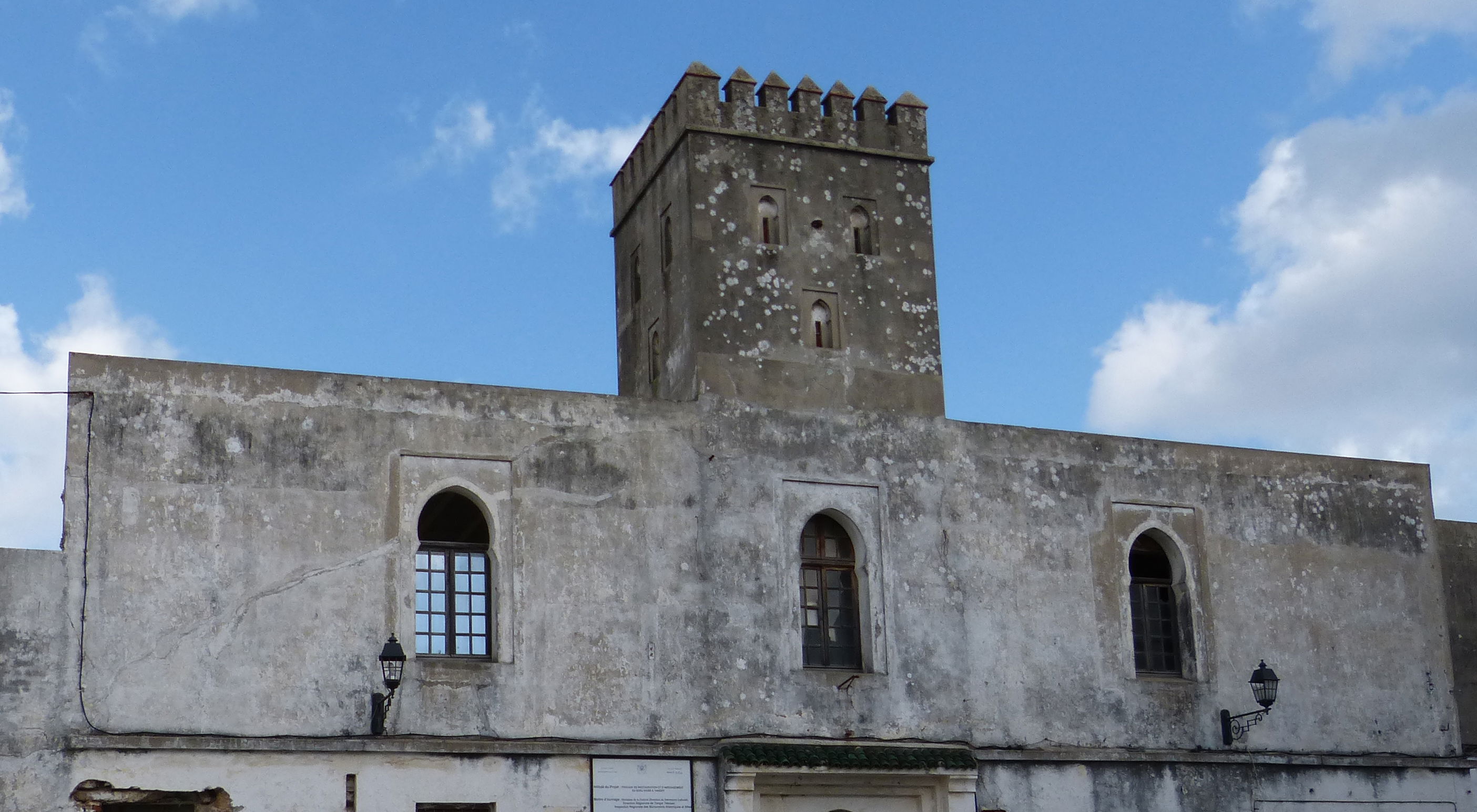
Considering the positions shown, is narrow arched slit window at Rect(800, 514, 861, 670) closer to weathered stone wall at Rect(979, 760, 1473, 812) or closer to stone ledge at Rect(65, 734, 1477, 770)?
stone ledge at Rect(65, 734, 1477, 770)

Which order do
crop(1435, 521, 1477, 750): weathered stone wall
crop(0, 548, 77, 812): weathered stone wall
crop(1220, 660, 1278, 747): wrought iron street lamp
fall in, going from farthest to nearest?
crop(1435, 521, 1477, 750): weathered stone wall < crop(1220, 660, 1278, 747): wrought iron street lamp < crop(0, 548, 77, 812): weathered stone wall

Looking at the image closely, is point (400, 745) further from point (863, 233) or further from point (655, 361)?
point (863, 233)

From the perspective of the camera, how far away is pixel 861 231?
67.1ft

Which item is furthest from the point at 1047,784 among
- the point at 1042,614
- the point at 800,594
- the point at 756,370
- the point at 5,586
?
the point at 5,586

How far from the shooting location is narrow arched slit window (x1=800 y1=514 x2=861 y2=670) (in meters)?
18.9

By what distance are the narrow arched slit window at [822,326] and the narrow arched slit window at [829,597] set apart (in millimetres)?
1876

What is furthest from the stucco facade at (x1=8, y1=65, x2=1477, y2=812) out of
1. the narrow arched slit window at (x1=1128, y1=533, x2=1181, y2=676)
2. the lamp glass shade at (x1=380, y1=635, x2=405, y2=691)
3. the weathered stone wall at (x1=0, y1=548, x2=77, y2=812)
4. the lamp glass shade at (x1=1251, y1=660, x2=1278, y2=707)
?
the lamp glass shade at (x1=1251, y1=660, x2=1278, y2=707)

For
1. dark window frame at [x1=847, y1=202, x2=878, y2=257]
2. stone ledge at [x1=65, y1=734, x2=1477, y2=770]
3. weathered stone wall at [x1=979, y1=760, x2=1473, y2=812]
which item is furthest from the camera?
dark window frame at [x1=847, y1=202, x2=878, y2=257]

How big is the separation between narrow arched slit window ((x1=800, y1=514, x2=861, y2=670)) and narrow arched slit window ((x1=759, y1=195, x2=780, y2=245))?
3.04 m

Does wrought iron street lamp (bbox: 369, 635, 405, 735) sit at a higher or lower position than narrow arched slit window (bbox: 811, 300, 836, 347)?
lower

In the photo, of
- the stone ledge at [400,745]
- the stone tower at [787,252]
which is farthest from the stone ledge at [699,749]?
the stone tower at [787,252]

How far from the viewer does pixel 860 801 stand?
18562mm

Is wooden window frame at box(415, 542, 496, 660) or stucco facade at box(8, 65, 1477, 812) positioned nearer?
stucco facade at box(8, 65, 1477, 812)

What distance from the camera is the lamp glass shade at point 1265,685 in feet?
63.8
